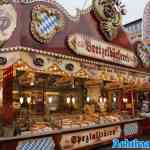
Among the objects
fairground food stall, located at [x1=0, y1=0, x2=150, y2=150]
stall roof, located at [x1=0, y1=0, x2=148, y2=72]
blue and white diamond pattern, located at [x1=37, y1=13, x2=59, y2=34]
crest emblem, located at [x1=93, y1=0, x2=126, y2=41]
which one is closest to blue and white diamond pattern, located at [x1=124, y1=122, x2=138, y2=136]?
fairground food stall, located at [x1=0, y1=0, x2=150, y2=150]

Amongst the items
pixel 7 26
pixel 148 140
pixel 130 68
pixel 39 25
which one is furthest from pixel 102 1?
pixel 148 140

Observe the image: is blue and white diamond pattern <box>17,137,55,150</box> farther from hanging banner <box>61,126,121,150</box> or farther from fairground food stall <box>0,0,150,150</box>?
hanging banner <box>61,126,121,150</box>

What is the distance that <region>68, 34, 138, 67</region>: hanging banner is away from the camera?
11.6 metres

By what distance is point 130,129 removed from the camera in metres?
14.9

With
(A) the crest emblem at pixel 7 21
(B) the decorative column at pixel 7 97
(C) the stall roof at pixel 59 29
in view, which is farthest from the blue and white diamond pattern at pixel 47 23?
(B) the decorative column at pixel 7 97

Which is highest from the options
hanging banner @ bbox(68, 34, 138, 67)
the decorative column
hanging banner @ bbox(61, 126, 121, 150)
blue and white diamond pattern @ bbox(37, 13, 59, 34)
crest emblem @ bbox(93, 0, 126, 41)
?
crest emblem @ bbox(93, 0, 126, 41)

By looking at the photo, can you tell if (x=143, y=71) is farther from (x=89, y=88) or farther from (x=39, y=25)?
(x=39, y=25)

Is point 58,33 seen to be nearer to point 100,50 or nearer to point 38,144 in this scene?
point 100,50

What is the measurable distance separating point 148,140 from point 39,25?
7.94 metres

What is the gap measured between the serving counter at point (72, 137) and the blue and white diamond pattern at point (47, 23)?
3151mm

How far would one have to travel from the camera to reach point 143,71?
16328mm

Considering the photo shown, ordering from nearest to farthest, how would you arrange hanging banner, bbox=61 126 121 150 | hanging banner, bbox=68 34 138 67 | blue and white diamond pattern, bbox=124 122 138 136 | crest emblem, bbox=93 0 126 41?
1. hanging banner, bbox=61 126 121 150
2. hanging banner, bbox=68 34 138 67
3. crest emblem, bbox=93 0 126 41
4. blue and white diamond pattern, bbox=124 122 138 136

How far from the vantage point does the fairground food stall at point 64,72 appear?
962 centimetres

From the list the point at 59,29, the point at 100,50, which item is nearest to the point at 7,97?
the point at 59,29
